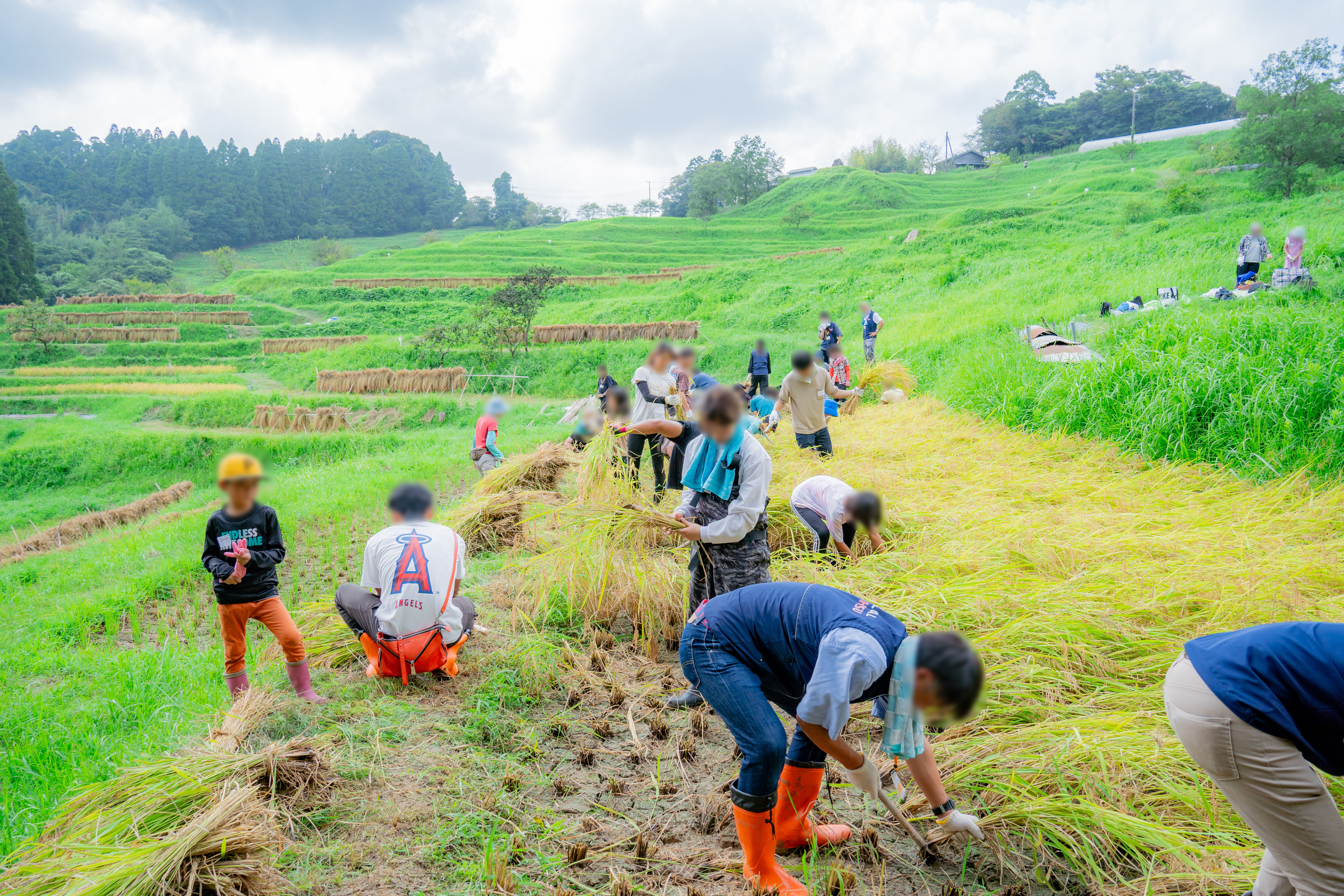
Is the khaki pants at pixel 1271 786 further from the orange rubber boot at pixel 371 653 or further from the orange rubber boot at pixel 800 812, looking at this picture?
the orange rubber boot at pixel 371 653

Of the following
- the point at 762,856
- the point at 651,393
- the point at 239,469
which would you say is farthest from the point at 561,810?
the point at 651,393

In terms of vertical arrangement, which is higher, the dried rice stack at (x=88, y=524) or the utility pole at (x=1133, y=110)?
the utility pole at (x=1133, y=110)

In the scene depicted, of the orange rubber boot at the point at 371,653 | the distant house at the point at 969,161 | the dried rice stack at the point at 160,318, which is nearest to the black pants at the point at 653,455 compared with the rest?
the orange rubber boot at the point at 371,653

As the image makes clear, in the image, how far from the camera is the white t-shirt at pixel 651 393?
19.8 ft

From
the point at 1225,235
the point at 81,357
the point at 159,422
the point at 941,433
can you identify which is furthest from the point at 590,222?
the point at 941,433

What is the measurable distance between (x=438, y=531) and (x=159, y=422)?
21.3 meters

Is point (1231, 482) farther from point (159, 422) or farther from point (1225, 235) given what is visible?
point (159, 422)

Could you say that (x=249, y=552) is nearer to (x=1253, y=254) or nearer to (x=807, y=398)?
(x=807, y=398)

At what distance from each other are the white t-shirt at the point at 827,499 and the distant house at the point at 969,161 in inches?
2982

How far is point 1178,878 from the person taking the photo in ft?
7.47

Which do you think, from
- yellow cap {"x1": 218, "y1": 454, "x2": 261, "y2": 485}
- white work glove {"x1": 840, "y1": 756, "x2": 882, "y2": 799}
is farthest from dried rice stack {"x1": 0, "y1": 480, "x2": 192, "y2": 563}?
white work glove {"x1": 840, "y1": 756, "x2": 882, "y2": 799}

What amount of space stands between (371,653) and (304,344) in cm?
2834

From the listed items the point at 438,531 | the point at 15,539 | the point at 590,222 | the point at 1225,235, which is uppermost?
the point at 590,222

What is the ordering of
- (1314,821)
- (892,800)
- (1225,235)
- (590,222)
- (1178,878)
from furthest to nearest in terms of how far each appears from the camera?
(590,222) → (1225,235) → (892,800) → (1178,878) → (1314,821)
